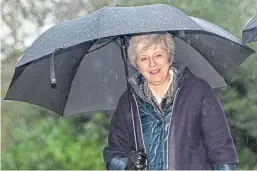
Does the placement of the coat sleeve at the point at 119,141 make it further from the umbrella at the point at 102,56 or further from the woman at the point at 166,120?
the umbrella at the point at 102,56

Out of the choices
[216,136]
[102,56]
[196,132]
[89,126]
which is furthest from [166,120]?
[89,126]

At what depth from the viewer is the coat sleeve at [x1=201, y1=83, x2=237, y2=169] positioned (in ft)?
10.9

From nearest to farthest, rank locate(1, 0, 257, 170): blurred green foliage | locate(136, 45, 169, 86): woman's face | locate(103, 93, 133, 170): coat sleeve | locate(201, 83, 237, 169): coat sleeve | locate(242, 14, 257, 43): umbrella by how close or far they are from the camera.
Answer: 1. locate(201, 83, 237, 169): coat sleeve
2. locate(136, 45, 169, 86): woman's face
3. locate(103, 93, 133, 170): coat sleeve
4. locate(242, 14, 257, 43): umbrella
5. locate(1, 0, 257, 170): blurred green foliage

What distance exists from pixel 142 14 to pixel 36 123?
4.22 m

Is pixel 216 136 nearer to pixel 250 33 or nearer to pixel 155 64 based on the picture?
pixel 155 64

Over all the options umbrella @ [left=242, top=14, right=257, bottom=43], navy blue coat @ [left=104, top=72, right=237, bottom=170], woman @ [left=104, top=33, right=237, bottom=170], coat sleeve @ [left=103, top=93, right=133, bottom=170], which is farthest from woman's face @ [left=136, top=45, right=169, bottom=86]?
umbrella @ [left=242, top=14, right=257, bottom=43]

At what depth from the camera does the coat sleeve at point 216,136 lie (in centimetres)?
333

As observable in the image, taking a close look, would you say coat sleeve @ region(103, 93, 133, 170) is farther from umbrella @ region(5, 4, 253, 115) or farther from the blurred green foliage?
the blurred green foliage

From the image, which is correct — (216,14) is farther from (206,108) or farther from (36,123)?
(206,108)

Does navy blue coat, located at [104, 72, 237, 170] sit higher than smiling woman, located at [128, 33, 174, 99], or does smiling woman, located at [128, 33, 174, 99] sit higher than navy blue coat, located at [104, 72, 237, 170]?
smiling woman, located at [128, 33, 174, 99]

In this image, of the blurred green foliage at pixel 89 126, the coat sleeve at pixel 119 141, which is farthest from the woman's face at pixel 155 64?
the blurred green foliage at pixel 89 126

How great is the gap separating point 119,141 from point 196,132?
49cm

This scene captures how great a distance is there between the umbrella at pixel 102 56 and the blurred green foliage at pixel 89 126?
2661 millimetres

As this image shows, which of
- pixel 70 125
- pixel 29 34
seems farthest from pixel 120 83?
pixel 29 34
